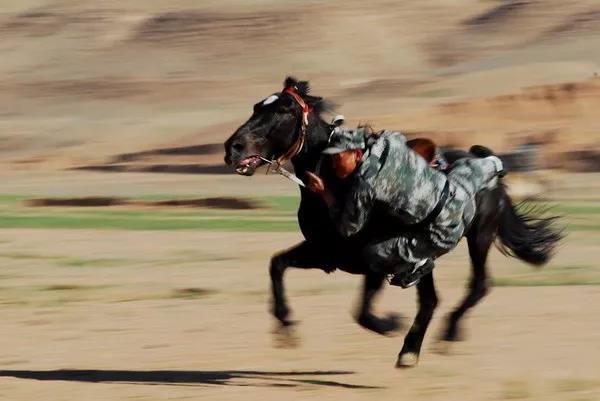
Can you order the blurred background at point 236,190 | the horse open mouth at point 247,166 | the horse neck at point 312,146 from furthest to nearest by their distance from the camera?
the blurred background at point 236,190
the horse neck at point 312,146
the horse open mouth at point 247,166

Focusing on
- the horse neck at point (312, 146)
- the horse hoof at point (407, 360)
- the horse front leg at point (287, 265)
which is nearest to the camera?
the horse neck at point (312, 146)

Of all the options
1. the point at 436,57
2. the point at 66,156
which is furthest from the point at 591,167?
the point at 436,57

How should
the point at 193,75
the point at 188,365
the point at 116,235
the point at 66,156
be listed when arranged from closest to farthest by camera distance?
the point at 188,365 < the point at 116,235 < the point at 66,156 < the point at 193,75

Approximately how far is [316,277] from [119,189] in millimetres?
21407

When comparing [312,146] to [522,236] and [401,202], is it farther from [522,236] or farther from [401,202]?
[522,236]

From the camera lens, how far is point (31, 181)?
40.8m

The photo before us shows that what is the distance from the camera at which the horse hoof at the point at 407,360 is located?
900cm

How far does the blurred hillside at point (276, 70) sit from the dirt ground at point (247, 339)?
2814 cm

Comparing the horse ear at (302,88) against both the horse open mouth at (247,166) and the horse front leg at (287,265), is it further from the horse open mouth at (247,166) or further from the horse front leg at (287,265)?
the horse front leg at (287,265)

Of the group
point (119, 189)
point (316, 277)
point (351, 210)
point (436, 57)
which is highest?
point (351, 210)

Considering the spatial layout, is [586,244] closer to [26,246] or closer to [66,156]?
[26,246]

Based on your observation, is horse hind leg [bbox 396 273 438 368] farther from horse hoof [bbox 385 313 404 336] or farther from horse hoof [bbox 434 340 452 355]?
horse hoof [bbox 434 340 452 355]

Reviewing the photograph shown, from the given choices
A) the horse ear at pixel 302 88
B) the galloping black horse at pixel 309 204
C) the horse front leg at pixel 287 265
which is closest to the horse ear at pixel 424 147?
the galloping black horse at pixel 309 204

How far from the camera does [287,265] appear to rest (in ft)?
28.8
